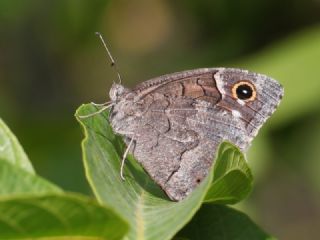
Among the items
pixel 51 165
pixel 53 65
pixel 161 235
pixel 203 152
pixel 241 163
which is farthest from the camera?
pixel 53 65

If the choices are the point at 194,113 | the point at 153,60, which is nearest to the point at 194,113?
the point at 194,113

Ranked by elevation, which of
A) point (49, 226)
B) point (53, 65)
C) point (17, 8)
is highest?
point (17, 8)

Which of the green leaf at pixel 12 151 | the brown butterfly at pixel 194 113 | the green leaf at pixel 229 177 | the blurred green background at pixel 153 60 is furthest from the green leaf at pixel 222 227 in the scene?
the blurred green background at pixel 153 60

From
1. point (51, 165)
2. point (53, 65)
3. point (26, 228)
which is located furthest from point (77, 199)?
point (53, 65)

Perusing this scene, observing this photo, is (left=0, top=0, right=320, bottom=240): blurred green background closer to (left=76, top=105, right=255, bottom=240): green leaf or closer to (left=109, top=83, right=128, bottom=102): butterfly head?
(left=109, top=83, right=128, bottom=102): butterfly head

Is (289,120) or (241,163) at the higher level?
(241,163)

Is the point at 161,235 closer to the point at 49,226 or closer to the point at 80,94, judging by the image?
the point at 49,226

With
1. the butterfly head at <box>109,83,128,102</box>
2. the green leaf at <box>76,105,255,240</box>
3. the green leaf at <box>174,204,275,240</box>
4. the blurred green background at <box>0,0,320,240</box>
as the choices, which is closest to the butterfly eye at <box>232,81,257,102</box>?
the butterfly head at <box>109,83,128,102</box>
